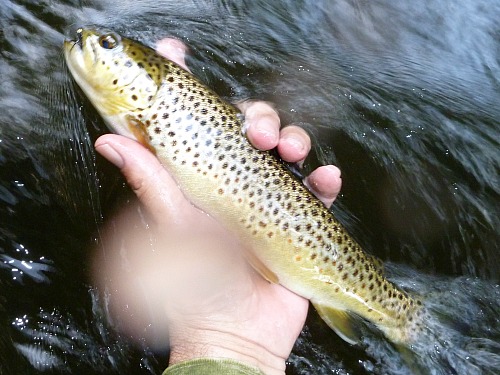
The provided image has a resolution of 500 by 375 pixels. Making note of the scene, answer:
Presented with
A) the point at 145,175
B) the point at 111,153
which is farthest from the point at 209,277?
the point at 111,153

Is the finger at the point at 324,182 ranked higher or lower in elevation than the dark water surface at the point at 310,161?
higher

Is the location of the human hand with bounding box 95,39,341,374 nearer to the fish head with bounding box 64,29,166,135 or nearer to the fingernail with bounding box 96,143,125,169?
the fingernail with bounding box 96,143,125,169

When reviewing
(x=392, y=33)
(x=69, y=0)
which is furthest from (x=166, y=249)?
(x=392, y=33)

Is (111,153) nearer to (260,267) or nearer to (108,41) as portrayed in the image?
(108,41)

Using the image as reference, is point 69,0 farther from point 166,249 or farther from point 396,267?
point 396,267

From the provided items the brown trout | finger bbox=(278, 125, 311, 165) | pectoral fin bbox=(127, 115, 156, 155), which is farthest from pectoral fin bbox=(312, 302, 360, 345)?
pectoral fin bbox=(127, 115, 156, 155)

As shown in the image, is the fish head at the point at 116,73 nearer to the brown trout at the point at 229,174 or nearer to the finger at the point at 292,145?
the brown trout at the point at 229,174

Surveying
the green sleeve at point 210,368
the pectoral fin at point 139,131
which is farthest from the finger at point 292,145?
the green sleeve at point 210,368
